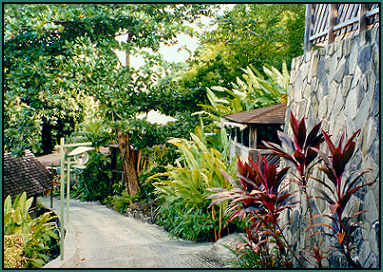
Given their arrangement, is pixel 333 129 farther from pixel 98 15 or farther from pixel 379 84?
pixel 98 15

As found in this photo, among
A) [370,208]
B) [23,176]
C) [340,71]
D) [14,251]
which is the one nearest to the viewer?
[370,208]

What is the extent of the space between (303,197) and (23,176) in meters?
5.56

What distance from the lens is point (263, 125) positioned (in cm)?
549

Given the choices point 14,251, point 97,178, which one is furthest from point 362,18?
point 97,178

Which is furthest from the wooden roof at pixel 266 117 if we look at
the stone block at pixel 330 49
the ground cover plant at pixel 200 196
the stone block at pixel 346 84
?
the stone block at pixel 346 84

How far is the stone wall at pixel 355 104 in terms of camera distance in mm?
2816

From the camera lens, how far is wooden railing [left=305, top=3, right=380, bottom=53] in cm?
315

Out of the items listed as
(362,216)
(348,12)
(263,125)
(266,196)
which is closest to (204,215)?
(263,125)

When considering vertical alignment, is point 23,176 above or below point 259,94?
below

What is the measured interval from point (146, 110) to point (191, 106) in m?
1.08

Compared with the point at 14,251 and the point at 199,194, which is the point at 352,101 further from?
the point at 14,251

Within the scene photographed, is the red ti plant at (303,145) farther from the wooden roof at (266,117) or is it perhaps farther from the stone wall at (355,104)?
the wooden roof at (266,117)

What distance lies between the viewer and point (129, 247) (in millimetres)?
5469

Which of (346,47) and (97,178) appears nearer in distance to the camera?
(346,47)
